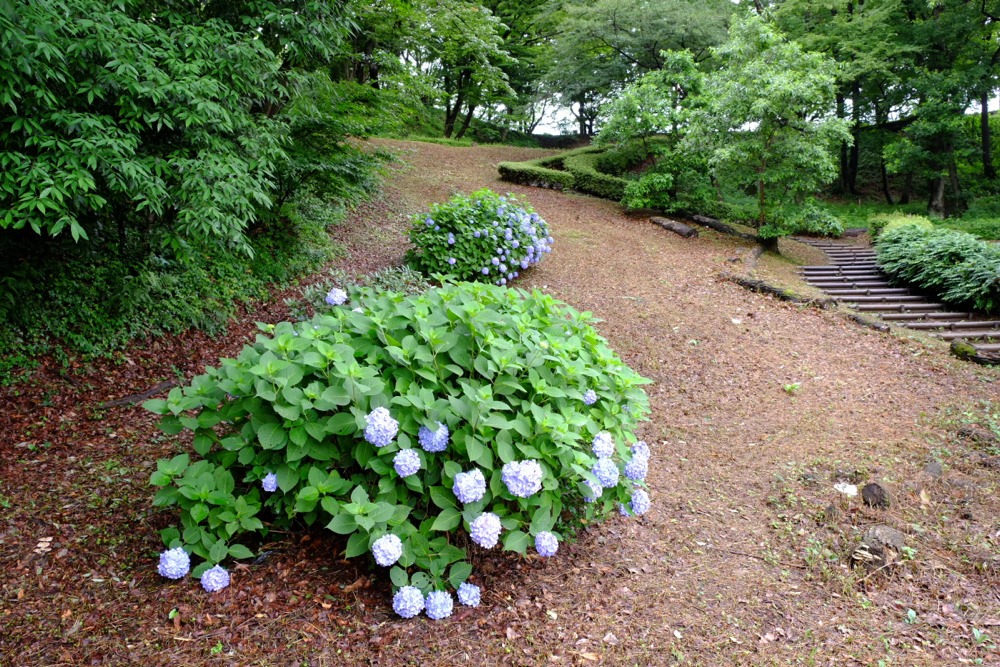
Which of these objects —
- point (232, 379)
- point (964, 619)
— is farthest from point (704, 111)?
point (232, 379)

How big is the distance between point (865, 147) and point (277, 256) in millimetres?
18104

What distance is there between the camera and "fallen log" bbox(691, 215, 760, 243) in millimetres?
10922

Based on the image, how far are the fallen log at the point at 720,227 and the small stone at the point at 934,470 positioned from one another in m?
7.60

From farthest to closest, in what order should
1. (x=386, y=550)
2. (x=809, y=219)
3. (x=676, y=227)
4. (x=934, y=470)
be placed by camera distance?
(x=676, y=227) → (x=809, y=219) → (x=934, y=470) → (x=386, y=550)

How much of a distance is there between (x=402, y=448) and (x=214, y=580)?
82 centimetres

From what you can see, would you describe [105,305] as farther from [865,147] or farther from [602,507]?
[865,147]

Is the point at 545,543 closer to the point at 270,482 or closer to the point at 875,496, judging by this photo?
the point at 270,482

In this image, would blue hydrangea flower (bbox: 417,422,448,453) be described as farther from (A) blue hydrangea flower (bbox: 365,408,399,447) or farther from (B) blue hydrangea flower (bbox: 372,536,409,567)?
(B) blue hydrangea flower (bbox: 372,536,409,567)

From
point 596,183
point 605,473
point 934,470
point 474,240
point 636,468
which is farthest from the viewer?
point 596,183

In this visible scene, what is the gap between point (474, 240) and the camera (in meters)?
6.48

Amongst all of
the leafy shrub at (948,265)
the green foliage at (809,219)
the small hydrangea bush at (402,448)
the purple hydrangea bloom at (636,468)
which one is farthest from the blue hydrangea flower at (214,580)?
the green foliage at (809,219)

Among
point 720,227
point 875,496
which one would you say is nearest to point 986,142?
point 720,227

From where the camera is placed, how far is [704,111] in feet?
33.3

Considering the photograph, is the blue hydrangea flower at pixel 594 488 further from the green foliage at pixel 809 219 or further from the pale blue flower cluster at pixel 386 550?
the green foliage at pixel 809 219
